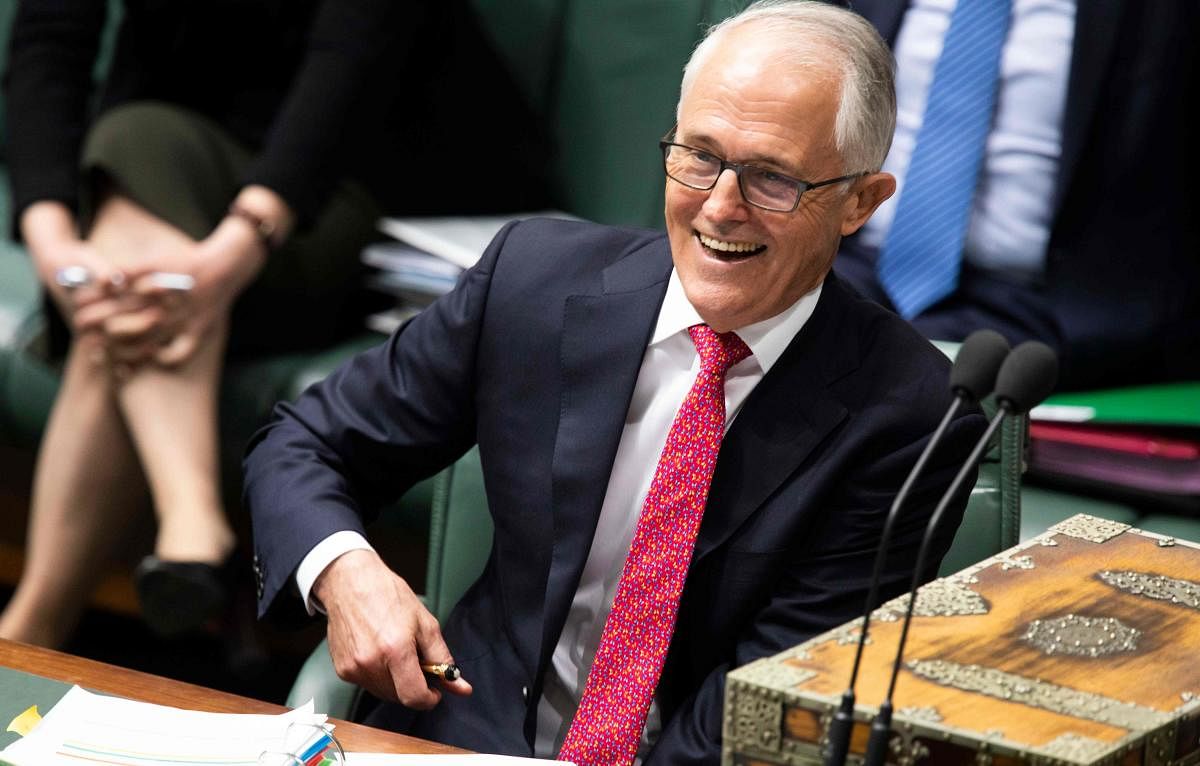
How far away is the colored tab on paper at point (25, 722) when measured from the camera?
117 cm

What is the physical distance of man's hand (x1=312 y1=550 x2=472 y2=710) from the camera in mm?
1354

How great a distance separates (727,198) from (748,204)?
21 millimetres

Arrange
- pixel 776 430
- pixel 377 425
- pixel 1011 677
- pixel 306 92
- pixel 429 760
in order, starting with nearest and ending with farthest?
pixel 1011 677 → pixel 429 760 → pixel 776 430 → pixel 377 425 → pixel 306 92

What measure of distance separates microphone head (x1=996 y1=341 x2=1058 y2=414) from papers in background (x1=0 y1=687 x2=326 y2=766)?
0.55 metres

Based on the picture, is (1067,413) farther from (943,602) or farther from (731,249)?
(943,602)

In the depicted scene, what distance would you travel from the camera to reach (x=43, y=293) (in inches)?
101

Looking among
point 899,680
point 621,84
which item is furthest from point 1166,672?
point 621,84

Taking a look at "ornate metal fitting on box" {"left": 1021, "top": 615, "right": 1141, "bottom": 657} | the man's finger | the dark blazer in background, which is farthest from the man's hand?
the dark blazer in background

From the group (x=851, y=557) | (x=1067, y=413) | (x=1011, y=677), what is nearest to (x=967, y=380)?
(x=1011, y=677)

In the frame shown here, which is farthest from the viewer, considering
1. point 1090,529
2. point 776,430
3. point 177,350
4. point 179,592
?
point 177,350

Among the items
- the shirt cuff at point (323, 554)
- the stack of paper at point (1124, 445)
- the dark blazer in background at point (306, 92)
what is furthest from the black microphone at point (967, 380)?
the dark blazer in background at point (306, 92)

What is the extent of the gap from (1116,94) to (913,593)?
4.85 feet

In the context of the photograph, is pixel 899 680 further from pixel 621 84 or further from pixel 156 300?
pixel 621 84

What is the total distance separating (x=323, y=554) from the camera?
→ 1.45m
